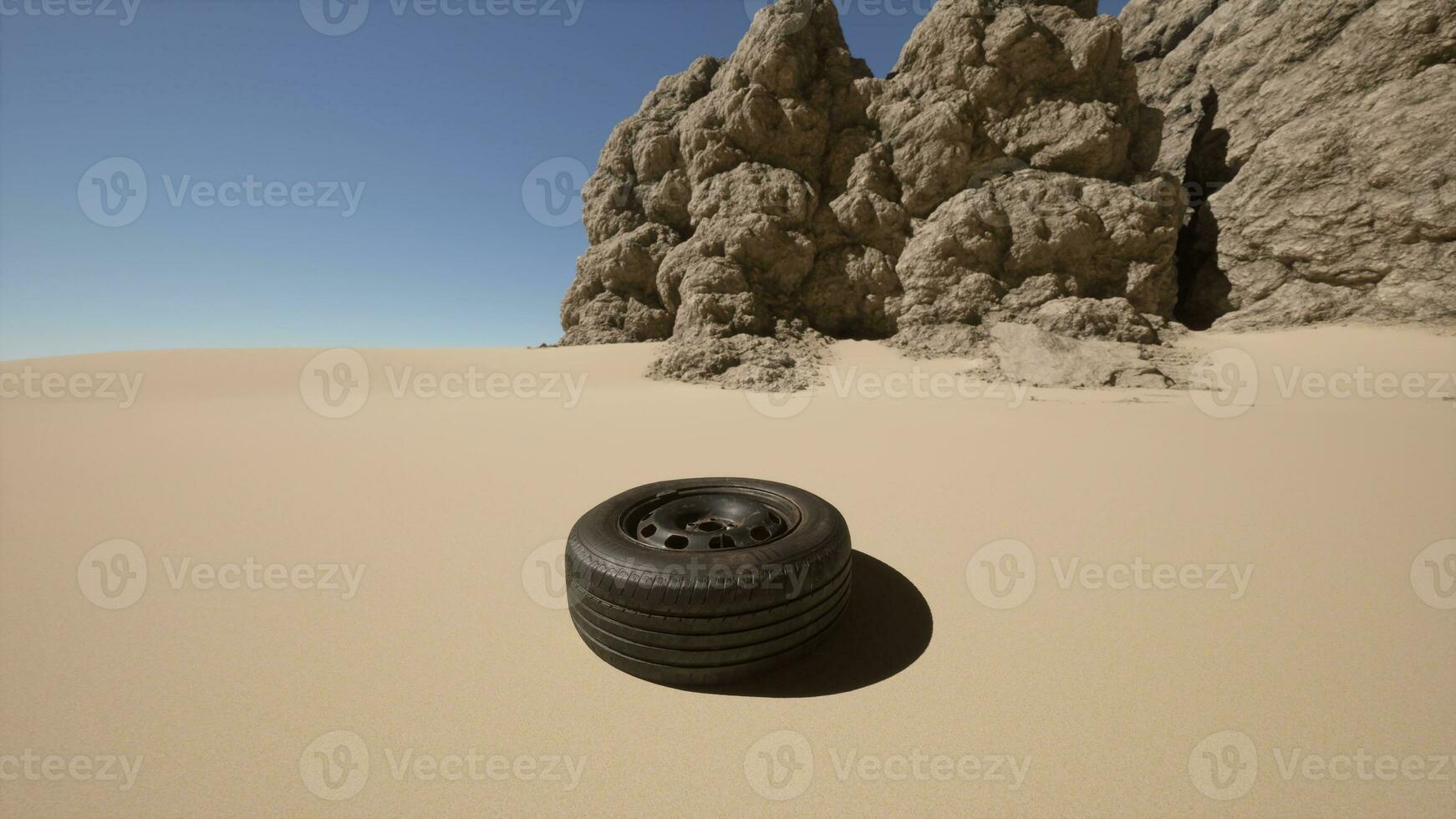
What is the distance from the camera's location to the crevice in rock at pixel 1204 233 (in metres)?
15.1

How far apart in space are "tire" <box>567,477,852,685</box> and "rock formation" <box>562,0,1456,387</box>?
8.44 metres

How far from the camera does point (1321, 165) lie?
1321 cm

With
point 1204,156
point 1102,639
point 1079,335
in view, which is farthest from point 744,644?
point 1204,156

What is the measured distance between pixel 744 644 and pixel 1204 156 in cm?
2356

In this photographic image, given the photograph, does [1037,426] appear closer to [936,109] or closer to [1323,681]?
[1323,681]

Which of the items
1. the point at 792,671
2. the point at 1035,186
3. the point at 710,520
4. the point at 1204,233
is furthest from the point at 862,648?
the point at 1204,233

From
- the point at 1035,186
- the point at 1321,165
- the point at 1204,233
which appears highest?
the point at 1035,186

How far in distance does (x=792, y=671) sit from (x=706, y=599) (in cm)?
58

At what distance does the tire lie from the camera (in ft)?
7.12

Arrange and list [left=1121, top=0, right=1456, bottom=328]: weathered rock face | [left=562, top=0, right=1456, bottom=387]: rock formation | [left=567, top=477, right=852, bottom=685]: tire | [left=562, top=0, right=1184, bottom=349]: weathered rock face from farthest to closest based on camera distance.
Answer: [left=562, top=0, right=1184, bottom=349]: weathered rock face < [left=562, top=0, right=1456, bottom=387]: rock formation < [left=1121, top=0, right=1456, bottom=328]: weathered rock face < [left=567, top=477, right=852, bottom=685]: tire

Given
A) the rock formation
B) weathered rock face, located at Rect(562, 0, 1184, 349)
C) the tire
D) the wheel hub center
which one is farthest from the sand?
weathered rock face, located at Rect(562, 0, 1184, 349)

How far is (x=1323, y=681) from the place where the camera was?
2086 mm

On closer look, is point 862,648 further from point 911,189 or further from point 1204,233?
point 1204,233

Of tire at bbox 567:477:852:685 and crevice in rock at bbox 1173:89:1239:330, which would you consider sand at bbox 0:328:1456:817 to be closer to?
tire at bbox 567:477:852:685
